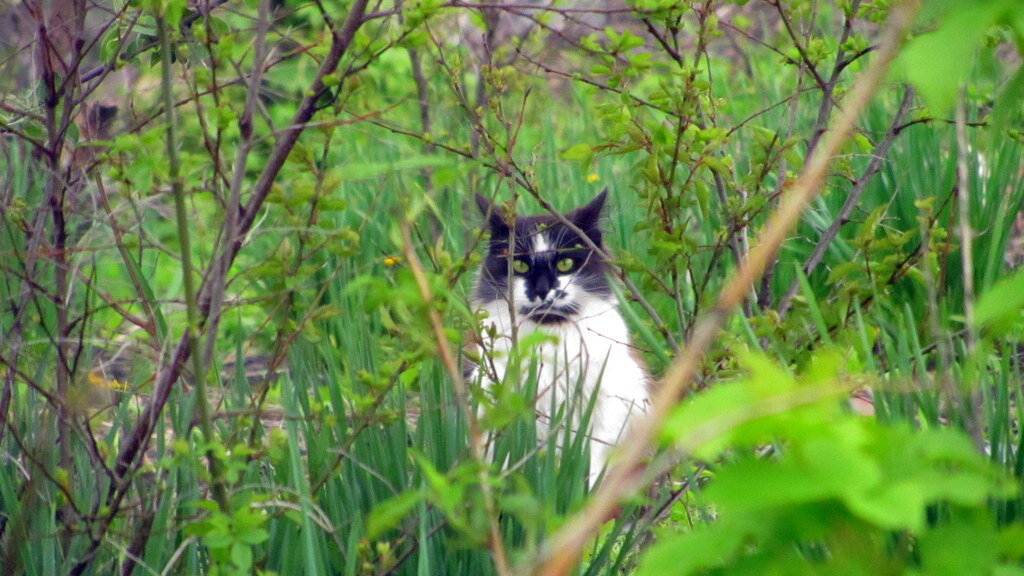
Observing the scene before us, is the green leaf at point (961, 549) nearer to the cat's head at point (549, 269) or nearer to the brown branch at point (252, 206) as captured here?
the brown branch at point (252, 206)

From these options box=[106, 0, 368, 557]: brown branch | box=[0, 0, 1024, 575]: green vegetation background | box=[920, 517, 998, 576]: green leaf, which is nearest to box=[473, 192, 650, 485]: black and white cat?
box=[0, 0, 1024, 575]: green vegetation background

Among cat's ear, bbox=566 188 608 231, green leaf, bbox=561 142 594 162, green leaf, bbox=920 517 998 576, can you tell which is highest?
green leaf, bbox=561 142 594 162

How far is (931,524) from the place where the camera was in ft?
5.02

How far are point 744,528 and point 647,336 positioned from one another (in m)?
1.17

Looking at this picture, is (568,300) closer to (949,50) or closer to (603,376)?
(603,376)

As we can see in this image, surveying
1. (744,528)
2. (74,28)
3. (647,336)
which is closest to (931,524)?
(647,336)

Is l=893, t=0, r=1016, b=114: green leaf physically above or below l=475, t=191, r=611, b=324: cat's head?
above

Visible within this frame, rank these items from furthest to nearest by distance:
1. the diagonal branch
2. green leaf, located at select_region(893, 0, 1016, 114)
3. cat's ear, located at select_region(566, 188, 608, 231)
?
cat's ear, located at select_region(566, 188, 608, 231), the diagonal branch, green leaf, located at select_region(893, 0, 1016, 114)

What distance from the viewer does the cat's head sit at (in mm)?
3240

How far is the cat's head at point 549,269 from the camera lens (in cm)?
324

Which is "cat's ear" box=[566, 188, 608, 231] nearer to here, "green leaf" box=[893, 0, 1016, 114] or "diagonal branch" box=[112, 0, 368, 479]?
"diagonal branch" box=[112, 0, 368, 479]

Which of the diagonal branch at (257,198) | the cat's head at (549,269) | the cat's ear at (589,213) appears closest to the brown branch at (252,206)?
the diagonal branch at (257,198)

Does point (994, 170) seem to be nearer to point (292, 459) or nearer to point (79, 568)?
point (292, 459)

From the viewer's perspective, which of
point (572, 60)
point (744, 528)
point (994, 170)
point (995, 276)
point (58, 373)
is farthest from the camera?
point (572, 60)
